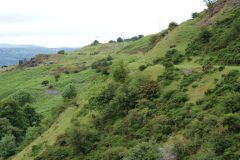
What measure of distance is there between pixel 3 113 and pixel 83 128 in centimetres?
4338

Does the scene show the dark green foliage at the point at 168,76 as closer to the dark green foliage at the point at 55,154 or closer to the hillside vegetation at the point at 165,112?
the hillside vegetation at the point at 165,112

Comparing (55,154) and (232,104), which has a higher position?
(232,104)

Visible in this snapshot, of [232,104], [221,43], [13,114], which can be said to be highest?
[221,43]

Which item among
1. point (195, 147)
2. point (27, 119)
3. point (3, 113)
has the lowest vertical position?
point (27, 119)

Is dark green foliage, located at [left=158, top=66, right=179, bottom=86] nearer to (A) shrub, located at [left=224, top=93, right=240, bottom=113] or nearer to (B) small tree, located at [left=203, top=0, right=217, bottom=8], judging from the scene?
(A) shrub, located at [left=224, top=93, right=240, bottom=113]

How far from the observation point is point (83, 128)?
34656 millimetres

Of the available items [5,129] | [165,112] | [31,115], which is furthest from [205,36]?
[31,115]

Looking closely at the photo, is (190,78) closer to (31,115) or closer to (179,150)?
(179,150)

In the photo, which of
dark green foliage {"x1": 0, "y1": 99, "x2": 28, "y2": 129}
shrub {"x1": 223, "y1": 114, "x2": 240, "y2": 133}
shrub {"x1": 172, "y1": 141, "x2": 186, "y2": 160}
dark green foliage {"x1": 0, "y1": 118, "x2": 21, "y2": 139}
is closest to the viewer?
shrub {"x1": 223, "y1": 114, "x2": 240, "y2": 133}

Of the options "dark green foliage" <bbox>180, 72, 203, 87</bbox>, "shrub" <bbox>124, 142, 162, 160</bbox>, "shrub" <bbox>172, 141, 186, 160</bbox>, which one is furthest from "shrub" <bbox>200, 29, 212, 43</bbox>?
"shrub" <bbox>124, 142, 162, 160</bbox>

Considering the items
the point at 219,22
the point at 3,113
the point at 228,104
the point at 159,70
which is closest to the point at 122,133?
the point at 228,104

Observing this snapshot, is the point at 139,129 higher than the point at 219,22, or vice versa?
the point at 219,22

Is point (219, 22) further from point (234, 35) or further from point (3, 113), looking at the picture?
point (3, 113)

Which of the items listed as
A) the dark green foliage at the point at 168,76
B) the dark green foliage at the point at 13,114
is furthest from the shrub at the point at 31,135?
the dark green foliage at the point at 168,76
